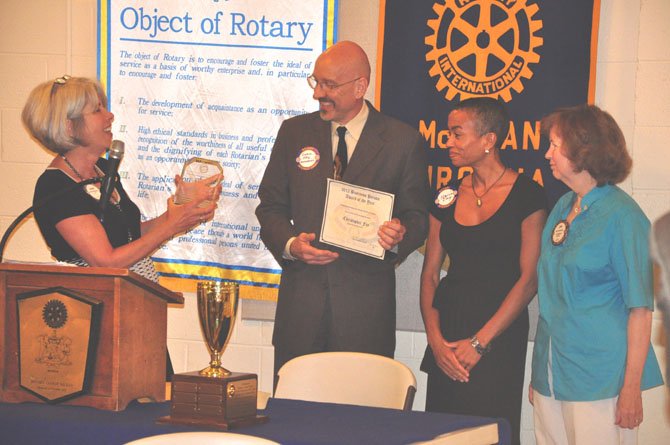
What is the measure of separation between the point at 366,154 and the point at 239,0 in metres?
1.27

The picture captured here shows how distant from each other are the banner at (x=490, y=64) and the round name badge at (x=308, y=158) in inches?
25.5

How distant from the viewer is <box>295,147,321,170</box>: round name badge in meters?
3.45

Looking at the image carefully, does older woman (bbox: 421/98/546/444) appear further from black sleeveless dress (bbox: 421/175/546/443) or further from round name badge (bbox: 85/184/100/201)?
round name badge (bbox: 85/184/100/201)

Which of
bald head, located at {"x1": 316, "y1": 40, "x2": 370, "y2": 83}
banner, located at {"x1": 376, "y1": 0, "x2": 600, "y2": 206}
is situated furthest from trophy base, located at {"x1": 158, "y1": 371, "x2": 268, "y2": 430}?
banner, located at {"x1": 376, "y1": 0, "x2": 600, "y2": 206}

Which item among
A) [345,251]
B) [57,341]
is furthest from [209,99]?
[57,341]

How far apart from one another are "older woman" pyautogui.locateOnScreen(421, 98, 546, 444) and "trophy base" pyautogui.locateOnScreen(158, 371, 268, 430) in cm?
154

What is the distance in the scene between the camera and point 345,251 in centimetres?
339

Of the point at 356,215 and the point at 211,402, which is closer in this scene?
the point at 211,402

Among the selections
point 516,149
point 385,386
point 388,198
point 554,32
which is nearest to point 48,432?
point 385,386

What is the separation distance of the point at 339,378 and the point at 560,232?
38.7 inches

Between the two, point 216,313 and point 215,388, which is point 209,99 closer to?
point 216,313

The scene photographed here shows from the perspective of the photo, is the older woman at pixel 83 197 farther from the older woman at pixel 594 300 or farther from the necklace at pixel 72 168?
the older woman at pixel 594 300

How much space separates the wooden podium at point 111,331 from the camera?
2.03 meters

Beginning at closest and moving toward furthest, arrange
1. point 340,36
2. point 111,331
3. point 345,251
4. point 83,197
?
point 111,331, point 83,197, point 345,251, point 340,36
